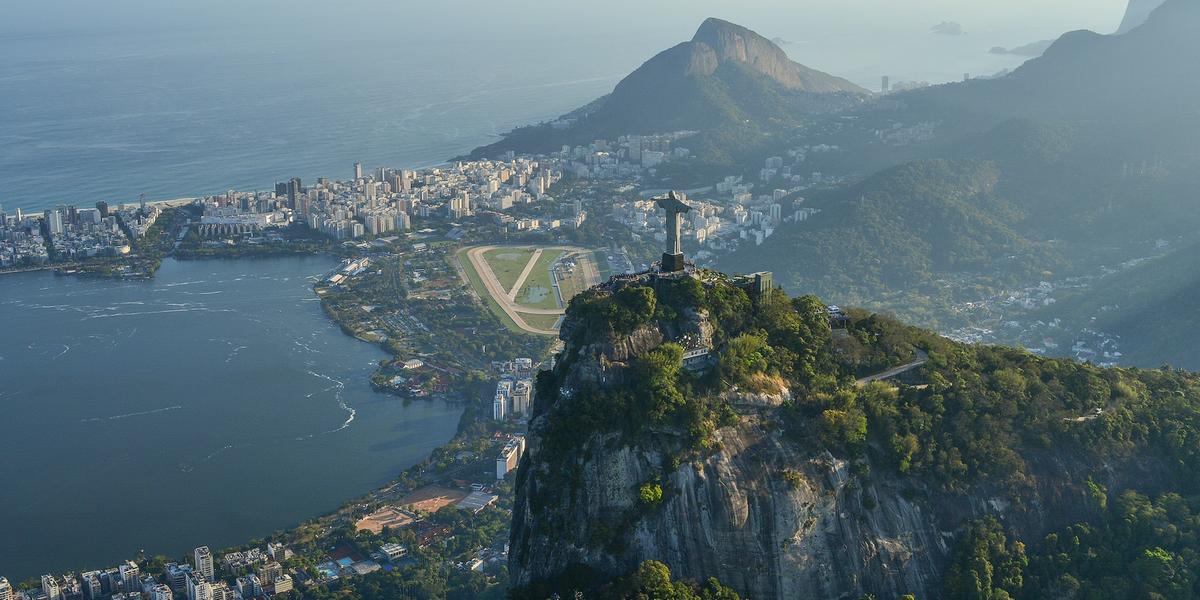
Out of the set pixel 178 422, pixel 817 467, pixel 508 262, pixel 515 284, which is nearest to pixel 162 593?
pixel 178 422

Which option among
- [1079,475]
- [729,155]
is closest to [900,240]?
[729,155]

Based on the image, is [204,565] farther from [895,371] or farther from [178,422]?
[895,371]

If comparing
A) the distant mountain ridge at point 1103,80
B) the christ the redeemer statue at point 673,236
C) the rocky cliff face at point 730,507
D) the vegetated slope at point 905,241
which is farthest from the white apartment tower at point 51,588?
the distant mountain ridge at point 1103,80

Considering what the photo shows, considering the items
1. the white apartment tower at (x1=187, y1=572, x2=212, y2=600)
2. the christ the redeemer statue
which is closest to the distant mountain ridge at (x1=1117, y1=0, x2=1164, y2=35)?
the christ the redeemer statue

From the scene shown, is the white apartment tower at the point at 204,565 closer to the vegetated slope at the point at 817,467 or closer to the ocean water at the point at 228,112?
the vegetated slope at the point at 817,467

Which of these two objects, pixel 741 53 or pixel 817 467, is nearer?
pixel 817 467

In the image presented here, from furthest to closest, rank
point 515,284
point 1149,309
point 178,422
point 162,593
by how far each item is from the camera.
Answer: point 515,284 < point 1149,309 < point 178,422 < point 162,593

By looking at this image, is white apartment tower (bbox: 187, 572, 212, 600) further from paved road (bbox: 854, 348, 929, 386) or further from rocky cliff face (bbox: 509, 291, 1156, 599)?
paved road (bbox: 854, 348, 929, 386)

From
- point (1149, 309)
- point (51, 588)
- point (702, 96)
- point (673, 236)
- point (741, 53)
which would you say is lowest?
point (51, 588)
